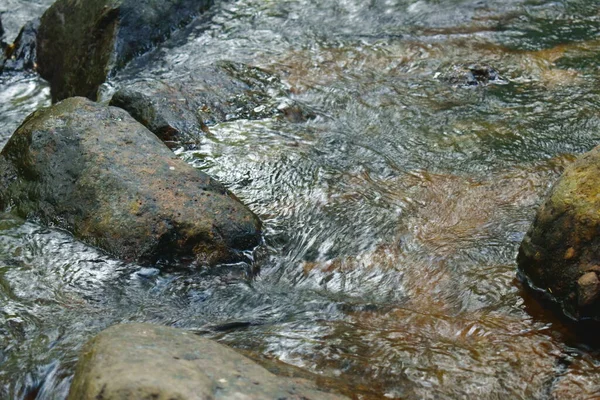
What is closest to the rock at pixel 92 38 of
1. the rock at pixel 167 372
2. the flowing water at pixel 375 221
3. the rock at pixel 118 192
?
the flowing water at pixel 375 221

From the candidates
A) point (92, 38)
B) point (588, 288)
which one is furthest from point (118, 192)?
point (92, 38)

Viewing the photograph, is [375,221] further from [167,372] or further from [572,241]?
[167,372]

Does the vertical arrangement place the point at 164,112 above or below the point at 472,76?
above

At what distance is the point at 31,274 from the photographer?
177 inches

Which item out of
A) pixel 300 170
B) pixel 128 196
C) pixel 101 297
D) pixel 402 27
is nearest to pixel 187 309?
pixel 101 297

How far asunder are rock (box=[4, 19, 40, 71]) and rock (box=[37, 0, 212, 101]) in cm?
14

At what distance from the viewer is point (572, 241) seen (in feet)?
12.6

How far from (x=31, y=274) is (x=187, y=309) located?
1.00 meters

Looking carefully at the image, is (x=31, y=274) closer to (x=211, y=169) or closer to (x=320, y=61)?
(x=211, y=169)

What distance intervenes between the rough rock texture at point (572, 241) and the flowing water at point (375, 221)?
0.51ft

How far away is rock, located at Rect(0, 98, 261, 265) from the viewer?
4.65 meters

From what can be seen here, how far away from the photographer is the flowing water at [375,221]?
3.76 m

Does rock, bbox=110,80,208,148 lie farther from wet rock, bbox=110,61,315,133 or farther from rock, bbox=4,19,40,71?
rock, bbox=4,19,40,71

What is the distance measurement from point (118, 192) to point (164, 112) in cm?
151
